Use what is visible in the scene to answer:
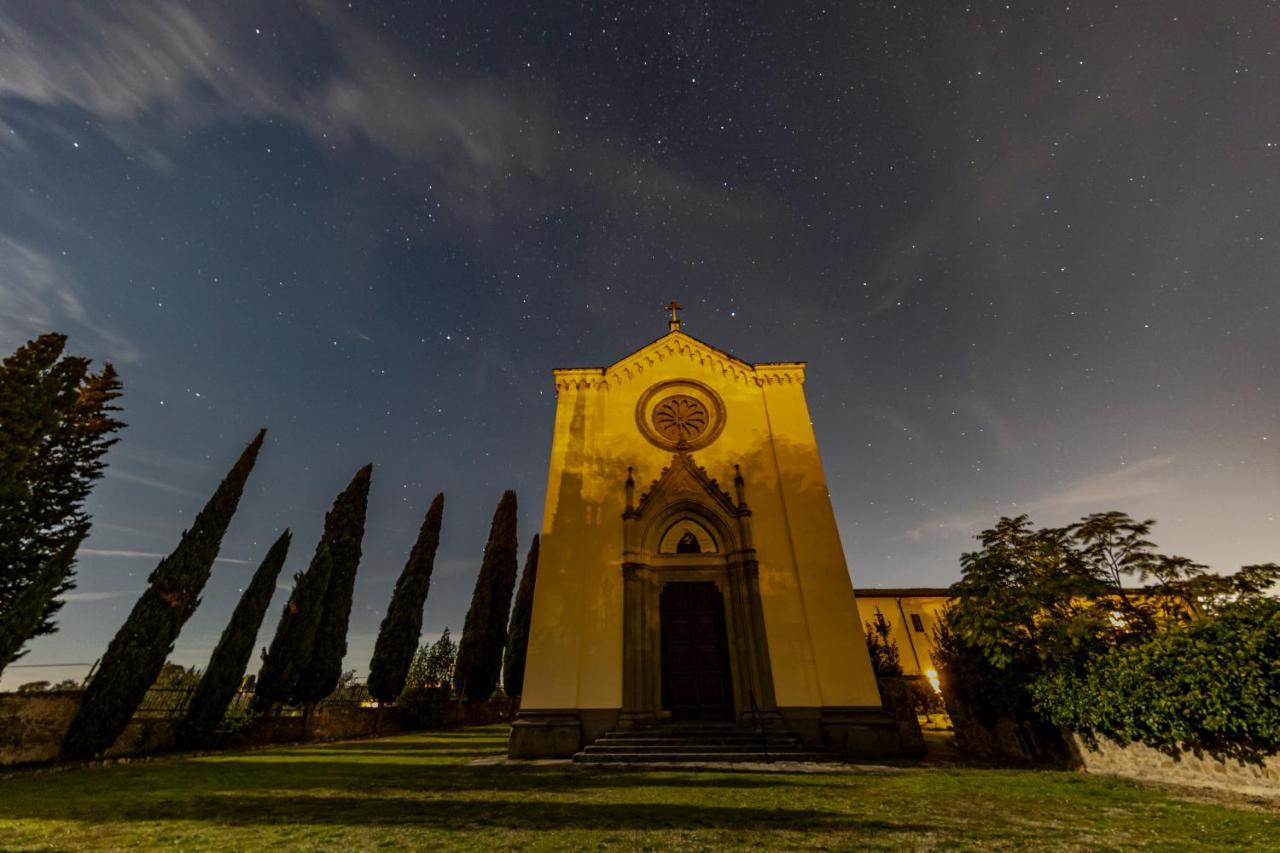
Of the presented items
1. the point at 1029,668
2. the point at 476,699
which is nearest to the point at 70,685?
the point at 476,699

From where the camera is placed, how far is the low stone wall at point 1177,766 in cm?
698

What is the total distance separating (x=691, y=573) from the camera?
1372 cm

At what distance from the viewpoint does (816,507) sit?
1384 cm

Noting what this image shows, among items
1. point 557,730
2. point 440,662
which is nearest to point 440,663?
point 440,662

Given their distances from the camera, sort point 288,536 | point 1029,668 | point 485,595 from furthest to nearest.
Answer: point 485,595 < point 288,536 < point 1029,668

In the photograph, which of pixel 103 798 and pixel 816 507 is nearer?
pixel 103 798

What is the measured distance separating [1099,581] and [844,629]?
516 cm

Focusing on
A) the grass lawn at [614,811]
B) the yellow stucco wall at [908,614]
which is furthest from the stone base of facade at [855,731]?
the yellow stucco wall at [908,614]

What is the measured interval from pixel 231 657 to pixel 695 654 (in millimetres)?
15004

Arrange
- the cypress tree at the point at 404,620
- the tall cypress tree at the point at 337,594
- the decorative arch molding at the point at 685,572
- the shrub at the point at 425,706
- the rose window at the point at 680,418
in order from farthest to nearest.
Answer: the shrub at the point at 425,706 → the cypress tree at the point at 404,620 → the tall cypress tree at the point at 337,594 → the rose window at the point at 680,418 → the decorative arch molding at the point at 685,572

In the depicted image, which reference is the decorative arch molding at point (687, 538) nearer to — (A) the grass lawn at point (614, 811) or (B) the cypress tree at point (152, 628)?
(A) the grass lawn at point (614, 811)

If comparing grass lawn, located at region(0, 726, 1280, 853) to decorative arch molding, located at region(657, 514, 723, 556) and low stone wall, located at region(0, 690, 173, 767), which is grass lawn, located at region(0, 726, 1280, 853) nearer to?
low stone wall, located at region(0, 690, 173, 767)

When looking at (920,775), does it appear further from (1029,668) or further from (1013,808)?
(1029,668)

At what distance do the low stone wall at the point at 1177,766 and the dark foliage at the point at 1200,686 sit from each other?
153 mm
